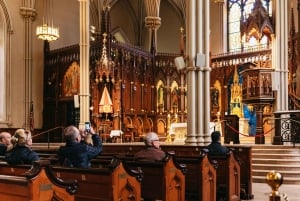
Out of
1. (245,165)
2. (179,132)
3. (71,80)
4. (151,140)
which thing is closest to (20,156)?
(151,140)

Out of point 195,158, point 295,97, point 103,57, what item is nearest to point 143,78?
point 103,57

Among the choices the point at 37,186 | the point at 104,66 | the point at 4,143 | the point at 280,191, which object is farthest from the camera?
the point at 104,66

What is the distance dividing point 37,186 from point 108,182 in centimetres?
139

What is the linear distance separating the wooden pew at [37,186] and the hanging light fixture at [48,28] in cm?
1556

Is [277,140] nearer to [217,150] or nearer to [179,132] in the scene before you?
[179,132]

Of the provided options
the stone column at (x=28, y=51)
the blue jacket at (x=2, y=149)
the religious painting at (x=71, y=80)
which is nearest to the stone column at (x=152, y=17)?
the religious painting at (x=71, y=80)

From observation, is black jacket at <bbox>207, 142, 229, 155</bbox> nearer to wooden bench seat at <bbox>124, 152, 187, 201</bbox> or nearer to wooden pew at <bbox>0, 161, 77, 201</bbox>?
wooden bench seat at <bbox>124, 152, 187, 201</bbox>

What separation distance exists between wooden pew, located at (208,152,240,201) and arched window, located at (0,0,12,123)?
48.8ft

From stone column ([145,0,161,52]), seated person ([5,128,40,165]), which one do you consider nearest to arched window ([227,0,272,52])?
stone column ([145,0,161,52])

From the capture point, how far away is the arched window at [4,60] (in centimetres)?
2091

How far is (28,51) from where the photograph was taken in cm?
2150

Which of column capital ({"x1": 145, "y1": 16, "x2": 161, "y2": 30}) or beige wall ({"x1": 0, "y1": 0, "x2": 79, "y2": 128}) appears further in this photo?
column capital ({"x1": 145, "y1": 16, "x2": 161, "y2": 30})

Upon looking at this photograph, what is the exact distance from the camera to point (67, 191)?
4434 millimetres

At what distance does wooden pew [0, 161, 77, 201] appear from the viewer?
13.5 ft
